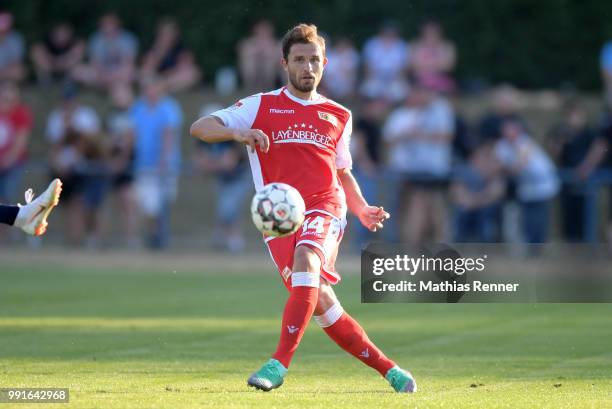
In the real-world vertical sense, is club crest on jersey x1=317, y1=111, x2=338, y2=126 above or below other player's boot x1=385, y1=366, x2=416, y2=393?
above

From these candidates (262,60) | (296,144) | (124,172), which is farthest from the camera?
(262,60)

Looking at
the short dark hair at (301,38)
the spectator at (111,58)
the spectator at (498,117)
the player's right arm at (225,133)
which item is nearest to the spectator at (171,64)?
the spectator at (111,58)

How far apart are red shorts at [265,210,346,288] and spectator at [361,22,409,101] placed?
14768 mm

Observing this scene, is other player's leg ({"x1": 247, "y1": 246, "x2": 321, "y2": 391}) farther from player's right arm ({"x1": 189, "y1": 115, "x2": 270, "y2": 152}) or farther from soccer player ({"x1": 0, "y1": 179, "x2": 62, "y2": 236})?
soccer player ({"x1": 0, "y1": 179, "x2": 62, "y2": 236})

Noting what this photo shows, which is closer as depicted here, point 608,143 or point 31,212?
point 31,212

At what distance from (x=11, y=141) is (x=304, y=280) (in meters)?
15.1

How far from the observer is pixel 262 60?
24281 millimetres

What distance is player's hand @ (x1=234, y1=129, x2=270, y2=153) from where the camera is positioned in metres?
8.37

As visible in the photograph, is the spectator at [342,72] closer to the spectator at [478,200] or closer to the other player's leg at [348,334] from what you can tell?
the spectator at [478,200]

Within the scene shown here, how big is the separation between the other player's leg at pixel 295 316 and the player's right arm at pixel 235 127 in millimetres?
784

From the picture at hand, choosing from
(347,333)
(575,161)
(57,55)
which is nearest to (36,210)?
(347,333)

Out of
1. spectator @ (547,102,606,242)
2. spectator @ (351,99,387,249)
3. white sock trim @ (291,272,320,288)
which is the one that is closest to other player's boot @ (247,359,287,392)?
white sock trim @ (291,272,320,288)

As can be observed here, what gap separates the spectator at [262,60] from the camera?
2409 centimetres

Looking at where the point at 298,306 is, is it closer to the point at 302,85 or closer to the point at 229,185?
the point at 302,85
